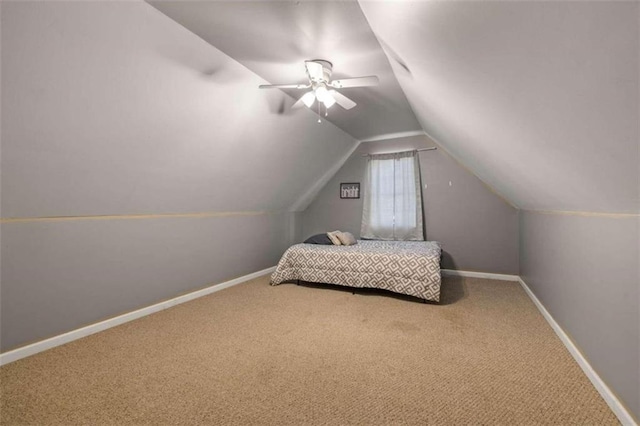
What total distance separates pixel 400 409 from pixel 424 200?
3816mm

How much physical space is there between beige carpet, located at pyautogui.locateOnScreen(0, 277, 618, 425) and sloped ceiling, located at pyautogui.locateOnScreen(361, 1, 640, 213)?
1.12m

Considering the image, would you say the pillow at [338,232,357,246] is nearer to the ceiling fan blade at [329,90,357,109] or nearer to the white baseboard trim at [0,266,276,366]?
the white baseboard trim at [0,266,276,366]

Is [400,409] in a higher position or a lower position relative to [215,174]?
lower

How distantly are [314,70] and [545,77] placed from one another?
172cm

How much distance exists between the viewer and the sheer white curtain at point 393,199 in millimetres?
4793

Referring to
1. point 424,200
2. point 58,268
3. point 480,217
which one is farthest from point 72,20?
point 480,217

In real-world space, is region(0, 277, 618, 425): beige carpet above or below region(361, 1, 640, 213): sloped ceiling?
below

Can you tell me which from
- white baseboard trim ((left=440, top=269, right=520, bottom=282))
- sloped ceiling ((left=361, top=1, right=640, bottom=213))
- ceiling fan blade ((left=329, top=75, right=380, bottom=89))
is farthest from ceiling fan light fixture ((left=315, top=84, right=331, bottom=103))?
white baseboard trim ((left=440, top=269, right=520, bottom=282))

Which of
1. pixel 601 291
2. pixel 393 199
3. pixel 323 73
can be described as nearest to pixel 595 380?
pixel 601 291

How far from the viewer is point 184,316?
9.43 ft

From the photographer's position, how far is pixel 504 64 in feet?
3.92

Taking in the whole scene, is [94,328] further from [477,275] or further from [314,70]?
[477,275]

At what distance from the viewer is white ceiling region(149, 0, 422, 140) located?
5.76ft

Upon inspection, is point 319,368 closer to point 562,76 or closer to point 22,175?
point 562,76
